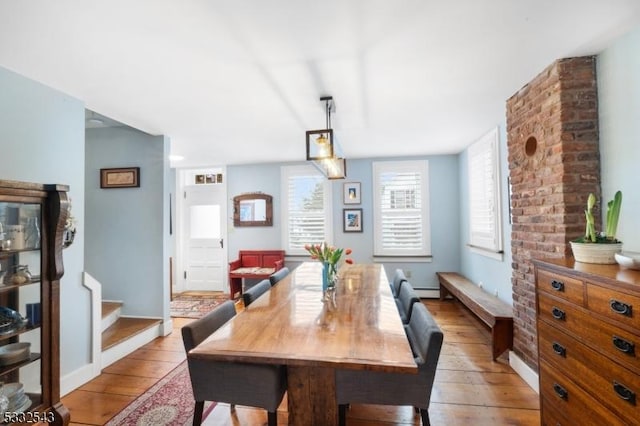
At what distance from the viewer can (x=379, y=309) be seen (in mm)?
1944

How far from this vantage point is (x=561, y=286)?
1530 millimetres

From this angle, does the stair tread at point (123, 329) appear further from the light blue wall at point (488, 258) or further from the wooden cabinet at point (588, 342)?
the light blue wall at point (488, 258)

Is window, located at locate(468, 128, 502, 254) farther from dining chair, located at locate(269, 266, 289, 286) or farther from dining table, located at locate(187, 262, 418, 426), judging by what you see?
dining chair, located at locate(269, 266, 289, 286)

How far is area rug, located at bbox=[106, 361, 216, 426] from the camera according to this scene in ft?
6.53

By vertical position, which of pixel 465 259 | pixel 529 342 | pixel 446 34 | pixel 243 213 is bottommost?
pixel 529 342

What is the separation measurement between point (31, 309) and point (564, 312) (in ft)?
9.91

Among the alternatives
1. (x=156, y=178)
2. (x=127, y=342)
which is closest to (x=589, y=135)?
(x=156, y=178)

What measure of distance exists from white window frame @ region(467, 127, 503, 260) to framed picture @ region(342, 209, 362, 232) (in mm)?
1684

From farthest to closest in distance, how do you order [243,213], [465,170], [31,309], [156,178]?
[243,213] → [465,170] → [156,178] → [31,309]

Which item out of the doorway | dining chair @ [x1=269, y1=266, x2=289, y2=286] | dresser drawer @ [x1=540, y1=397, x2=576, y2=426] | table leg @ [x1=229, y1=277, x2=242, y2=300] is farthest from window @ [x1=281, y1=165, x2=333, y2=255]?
dresser drawer @ [x1=540, y1=397, x2=576, y2=426]

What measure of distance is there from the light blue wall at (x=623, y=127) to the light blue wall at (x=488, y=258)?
1.24 m

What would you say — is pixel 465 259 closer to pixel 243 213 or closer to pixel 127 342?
pixel 243 213

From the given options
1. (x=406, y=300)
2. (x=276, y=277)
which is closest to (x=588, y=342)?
(x=406, y=300)

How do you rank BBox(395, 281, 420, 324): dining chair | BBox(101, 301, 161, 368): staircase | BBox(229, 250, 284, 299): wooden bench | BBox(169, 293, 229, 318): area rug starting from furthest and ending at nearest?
BBox(229, 250, 284, 299): wooden bench → BBox(169, 293, 229, 318): area rug → BBox(101, 301, 161, 368): staircase → BBox(395, 281, 420, 324): dining chair
